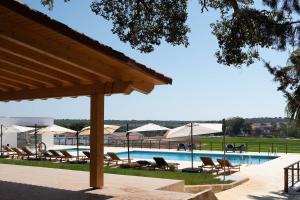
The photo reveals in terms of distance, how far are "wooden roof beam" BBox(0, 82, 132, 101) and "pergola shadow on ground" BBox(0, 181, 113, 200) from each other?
205 cm

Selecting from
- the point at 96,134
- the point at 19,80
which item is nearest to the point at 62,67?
the point at 96,134

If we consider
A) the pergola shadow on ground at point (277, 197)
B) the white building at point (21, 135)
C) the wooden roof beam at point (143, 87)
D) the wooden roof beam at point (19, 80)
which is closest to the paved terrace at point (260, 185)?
the pergola shadow on ground at point (277, 197)

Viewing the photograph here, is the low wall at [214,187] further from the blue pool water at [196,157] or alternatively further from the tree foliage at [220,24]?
the blue pool water at [196,157]

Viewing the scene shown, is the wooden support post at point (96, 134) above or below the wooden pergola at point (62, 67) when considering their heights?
below

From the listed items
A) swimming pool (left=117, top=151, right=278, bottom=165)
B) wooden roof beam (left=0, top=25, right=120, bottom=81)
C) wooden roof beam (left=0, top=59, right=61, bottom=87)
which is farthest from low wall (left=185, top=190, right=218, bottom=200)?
swimming pool (left=117, top=151, right=278, bottom=165)

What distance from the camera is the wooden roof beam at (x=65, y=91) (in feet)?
27.9

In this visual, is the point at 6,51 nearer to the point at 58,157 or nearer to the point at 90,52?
the point at 90,52

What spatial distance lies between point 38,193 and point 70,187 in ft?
3.27

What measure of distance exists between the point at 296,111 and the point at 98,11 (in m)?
10.0

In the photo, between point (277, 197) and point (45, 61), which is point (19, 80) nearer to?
point (45, 61)

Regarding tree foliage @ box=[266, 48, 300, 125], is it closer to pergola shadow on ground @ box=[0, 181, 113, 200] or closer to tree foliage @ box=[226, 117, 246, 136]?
pergola shadow on ground @ box=[0, 181, 113, 200]

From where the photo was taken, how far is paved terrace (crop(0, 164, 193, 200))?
8.22 m

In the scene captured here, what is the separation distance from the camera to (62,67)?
8086 mm

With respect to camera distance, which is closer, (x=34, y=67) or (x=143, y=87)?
(x=34, y=67)
